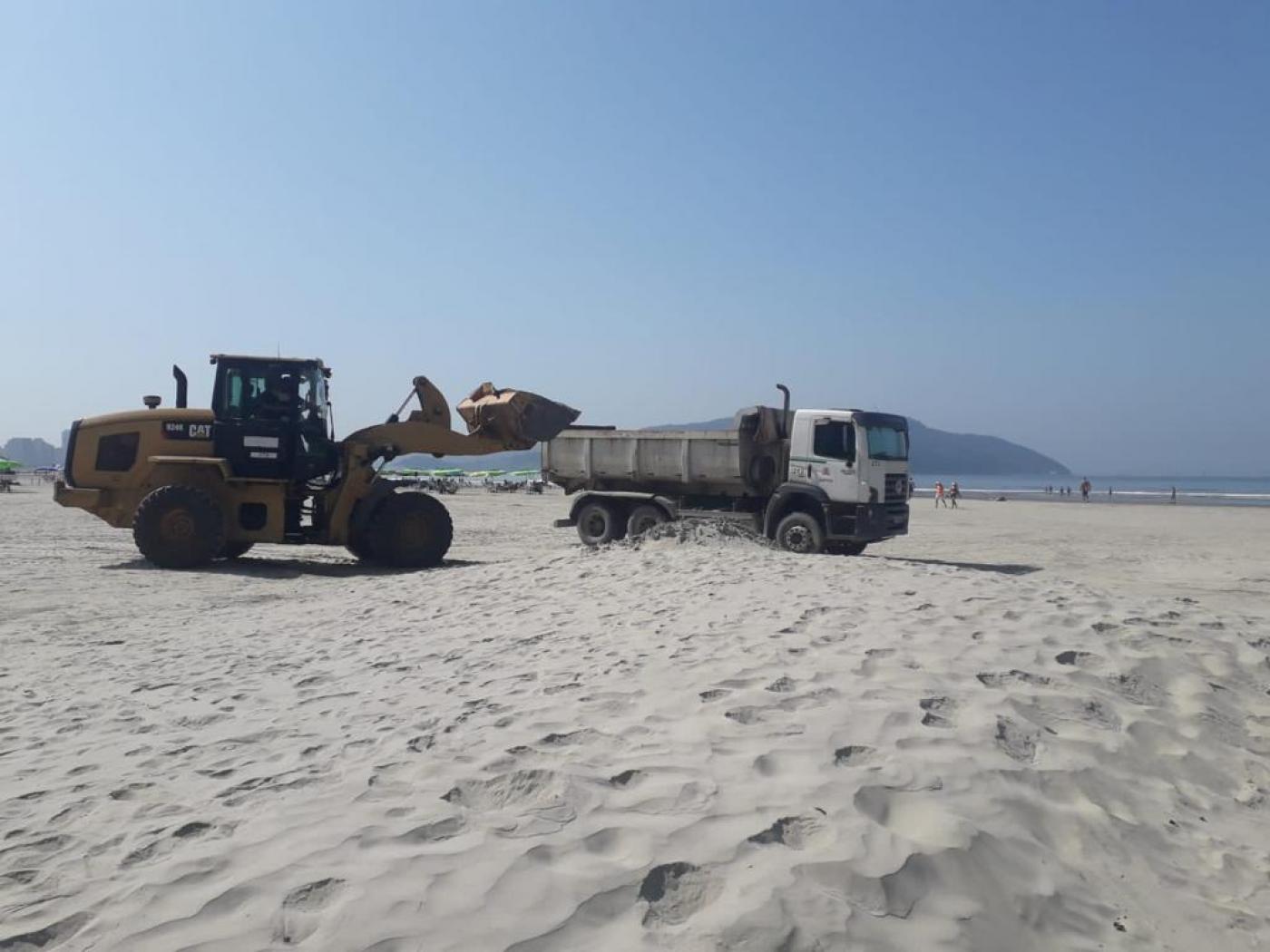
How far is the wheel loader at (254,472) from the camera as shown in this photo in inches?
550

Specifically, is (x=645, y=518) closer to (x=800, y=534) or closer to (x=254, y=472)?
(x=800, y=534)

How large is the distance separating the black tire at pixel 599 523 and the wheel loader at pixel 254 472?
4.21m

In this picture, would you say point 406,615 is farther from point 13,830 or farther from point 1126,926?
point 1126,926

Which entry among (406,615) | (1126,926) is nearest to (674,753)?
(1126,926)

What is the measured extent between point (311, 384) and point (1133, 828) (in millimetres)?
12879

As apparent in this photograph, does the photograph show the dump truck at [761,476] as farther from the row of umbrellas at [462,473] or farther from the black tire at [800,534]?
the row of umbrellas at [462,473]

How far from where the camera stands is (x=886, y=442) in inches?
648

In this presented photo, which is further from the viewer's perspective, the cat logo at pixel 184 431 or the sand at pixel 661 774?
the cat logo at pixel 184 431

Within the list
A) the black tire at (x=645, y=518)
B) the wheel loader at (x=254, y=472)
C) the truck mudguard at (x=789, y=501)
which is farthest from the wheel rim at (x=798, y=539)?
the wheel loader at (x=254, y=472)

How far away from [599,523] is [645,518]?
119 cm

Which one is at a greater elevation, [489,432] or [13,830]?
[489,432]

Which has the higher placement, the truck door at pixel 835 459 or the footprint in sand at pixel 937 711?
the truck door at pixel 835 459

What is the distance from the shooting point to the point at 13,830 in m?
3.65

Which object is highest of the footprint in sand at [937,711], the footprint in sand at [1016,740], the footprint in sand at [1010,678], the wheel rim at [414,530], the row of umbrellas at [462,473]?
the row of umbrellas at [462,473]
